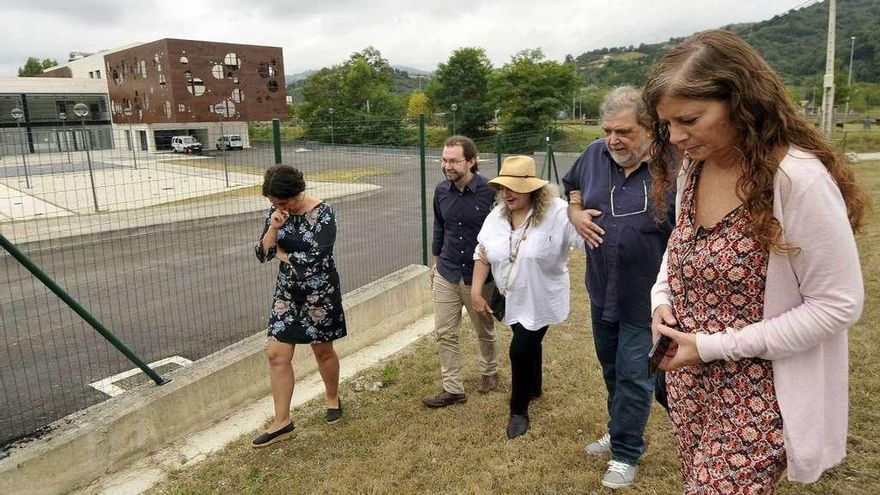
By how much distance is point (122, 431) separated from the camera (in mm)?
3398

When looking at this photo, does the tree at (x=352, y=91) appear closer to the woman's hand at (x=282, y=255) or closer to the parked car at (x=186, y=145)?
the parked car at (x=186, y=145)

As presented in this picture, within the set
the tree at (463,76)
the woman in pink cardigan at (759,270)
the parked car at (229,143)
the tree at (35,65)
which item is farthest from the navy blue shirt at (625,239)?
the tree at (35,65)

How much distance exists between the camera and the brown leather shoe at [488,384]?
4234 mm

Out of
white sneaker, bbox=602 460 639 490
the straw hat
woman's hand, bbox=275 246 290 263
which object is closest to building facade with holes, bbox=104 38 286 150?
woman's hand, bbox=275 246 290 263

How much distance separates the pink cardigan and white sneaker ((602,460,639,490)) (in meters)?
1.65

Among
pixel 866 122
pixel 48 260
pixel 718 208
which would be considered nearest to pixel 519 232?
pixel 718 208

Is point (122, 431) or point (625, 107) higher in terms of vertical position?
point (625, 107)

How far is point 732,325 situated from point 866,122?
165 ft

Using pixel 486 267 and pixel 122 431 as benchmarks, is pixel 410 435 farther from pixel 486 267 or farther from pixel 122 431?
pixel 122 431

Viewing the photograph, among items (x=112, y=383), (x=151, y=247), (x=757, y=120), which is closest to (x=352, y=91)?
(x=151, y=247)

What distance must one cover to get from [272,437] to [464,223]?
1884 mm

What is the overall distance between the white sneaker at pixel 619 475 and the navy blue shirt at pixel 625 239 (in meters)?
0.83

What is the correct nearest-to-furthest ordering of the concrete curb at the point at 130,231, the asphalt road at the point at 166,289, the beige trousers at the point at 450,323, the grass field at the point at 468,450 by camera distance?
1. the grass field at the point at 468,450
2. the beige trousers at the point at 450,323
3. the asphalt road at the point at 166,289
4. the concrete curb at the point at 130,231

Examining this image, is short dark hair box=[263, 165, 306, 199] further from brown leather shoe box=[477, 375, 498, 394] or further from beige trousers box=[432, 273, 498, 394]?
brown leather shoe box=[477, 375, 498, 394]
